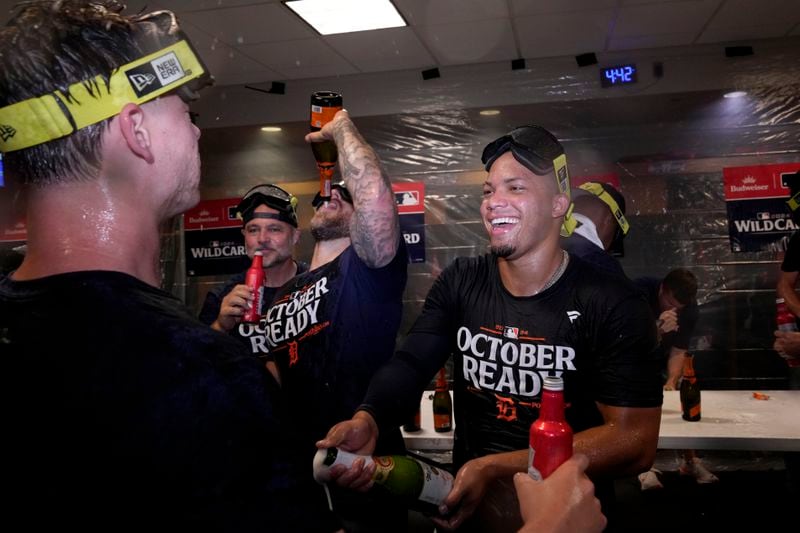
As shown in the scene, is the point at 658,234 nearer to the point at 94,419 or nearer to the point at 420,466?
the point at 420,466

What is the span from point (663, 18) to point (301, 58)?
145 inches

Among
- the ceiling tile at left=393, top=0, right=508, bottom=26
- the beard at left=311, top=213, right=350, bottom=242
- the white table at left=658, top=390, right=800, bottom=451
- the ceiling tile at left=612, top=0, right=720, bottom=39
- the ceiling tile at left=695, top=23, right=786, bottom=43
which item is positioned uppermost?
the ceiling tile at left=393, top=0, right=508, bottom=26

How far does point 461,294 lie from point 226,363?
1.58 metres

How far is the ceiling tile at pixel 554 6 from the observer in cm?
493

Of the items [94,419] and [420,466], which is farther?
[420,466]

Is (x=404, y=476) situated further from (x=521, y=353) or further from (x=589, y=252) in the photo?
(x=589, y=252)

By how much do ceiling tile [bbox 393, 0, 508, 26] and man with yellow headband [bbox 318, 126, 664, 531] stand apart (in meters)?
3.03

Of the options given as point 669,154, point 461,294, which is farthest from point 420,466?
point 669,154

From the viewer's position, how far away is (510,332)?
2.12 metres

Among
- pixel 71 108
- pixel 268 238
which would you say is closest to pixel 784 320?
pixel 268 238

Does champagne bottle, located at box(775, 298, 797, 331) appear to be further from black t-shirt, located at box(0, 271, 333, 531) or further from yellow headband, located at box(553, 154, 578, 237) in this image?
black t-shirt, located at box(0, 271, 333, 531)

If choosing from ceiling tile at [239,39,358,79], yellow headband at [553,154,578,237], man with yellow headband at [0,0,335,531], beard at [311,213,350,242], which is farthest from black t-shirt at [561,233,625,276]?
ceiling tile at [239,39,358,79]

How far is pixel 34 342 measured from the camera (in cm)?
78

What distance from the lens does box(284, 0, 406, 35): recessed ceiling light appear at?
4.89 meters
